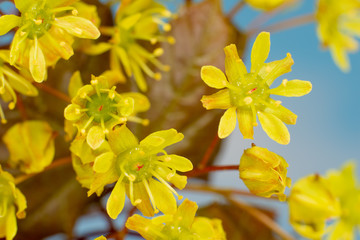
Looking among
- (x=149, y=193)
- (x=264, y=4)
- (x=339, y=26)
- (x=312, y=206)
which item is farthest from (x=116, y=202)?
(x=339, y=26)

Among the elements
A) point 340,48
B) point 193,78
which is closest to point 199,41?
point 193,78

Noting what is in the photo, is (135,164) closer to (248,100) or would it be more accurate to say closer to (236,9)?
(248,100)

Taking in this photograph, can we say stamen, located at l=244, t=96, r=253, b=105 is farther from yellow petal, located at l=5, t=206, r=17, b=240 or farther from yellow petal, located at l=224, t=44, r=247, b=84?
yellow petal, located at l=5, t=206, r=17, b=240

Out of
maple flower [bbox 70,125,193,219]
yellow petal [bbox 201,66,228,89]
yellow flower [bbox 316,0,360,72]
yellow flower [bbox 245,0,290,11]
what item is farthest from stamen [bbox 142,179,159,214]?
yellow flower [bbox 316,0,360,72]

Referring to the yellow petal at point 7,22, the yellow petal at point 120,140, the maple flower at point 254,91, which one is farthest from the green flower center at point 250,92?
the yellow petal at point 7,22

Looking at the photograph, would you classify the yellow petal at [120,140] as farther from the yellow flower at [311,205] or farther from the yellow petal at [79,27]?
the yellow flower at [311,205]
